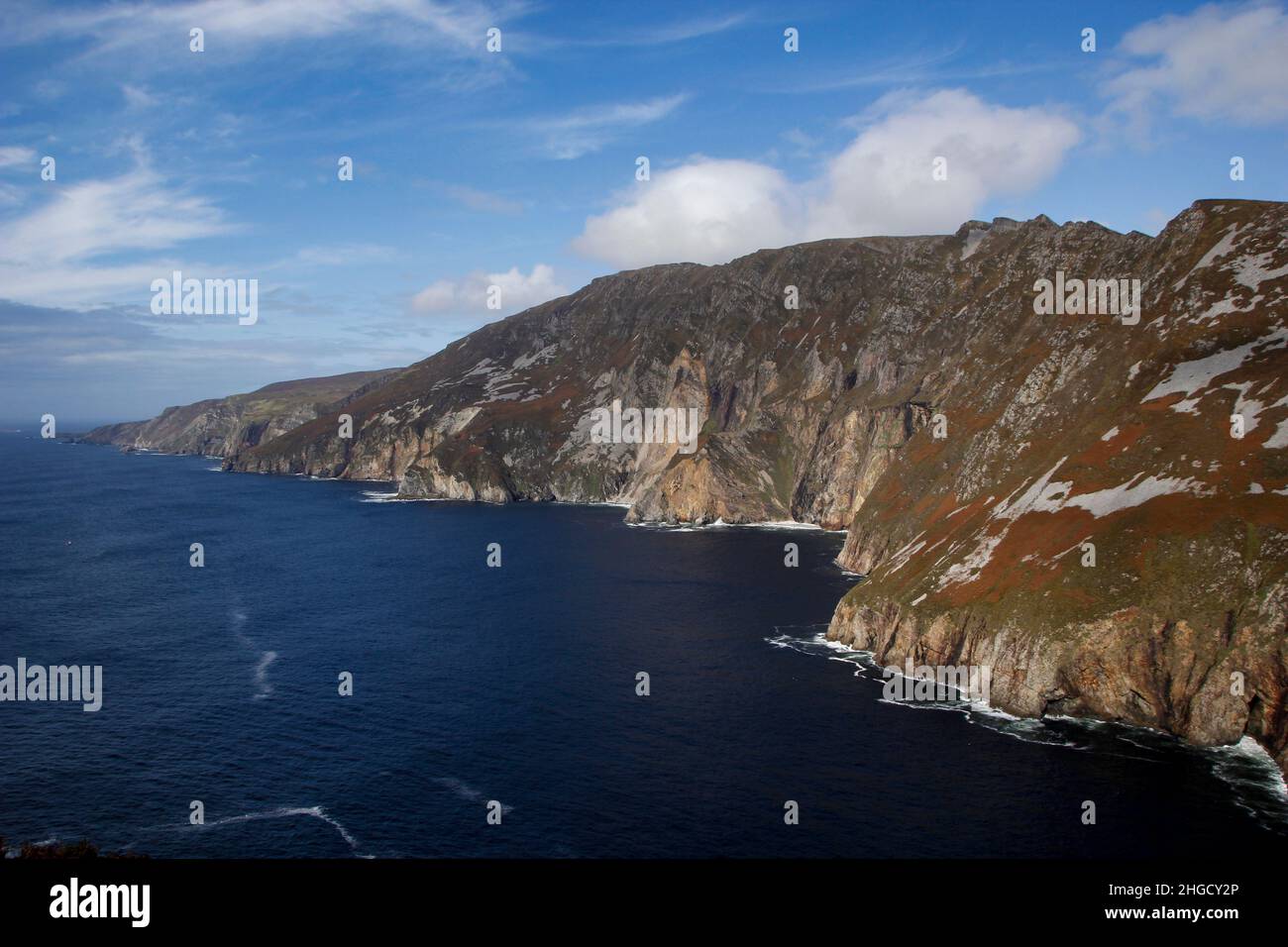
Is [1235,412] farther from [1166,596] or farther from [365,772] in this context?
[365,772]

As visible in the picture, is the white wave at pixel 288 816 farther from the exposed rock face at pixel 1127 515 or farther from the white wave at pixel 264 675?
the exposed rock face at pixel 1127 515

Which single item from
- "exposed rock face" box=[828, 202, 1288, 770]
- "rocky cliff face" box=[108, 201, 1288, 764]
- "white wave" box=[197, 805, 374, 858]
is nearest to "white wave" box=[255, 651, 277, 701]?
"white wave" box=[197, 805, 374, 858]

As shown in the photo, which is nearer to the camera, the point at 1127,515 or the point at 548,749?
the point at 548,749

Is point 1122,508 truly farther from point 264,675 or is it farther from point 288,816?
point 264,675

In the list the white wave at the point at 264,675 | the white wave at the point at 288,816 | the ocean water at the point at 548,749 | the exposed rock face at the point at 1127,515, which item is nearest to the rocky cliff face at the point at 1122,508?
the exposed rock face at the point at 1127,515

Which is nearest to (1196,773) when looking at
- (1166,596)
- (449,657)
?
(1166,596)

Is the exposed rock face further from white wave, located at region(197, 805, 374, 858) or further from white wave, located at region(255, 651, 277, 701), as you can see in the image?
white wave, located at region(255, 651, 277, 701)

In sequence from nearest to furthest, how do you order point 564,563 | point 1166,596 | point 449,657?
point 1166,596 → point 449,657 → point 564,563

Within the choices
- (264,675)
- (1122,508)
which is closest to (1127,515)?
(1122,508)

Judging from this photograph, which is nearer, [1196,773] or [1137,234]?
[1196,773]
